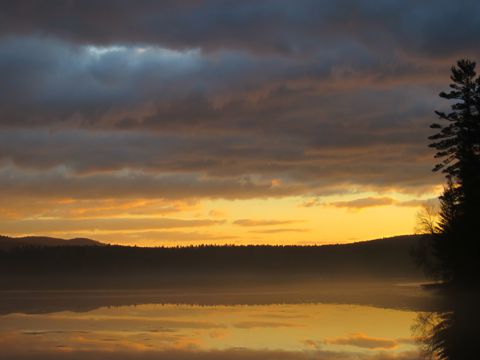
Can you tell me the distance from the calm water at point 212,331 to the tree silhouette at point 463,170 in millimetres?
18328

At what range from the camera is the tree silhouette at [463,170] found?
59.0m

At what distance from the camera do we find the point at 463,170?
2384 inches

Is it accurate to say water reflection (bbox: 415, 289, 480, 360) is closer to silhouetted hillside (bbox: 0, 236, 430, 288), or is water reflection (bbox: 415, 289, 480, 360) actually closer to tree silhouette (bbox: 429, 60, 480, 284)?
tree silhouette (bbox: 429, 60, 480, 284)

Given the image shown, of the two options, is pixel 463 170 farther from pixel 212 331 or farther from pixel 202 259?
pixel 202 259

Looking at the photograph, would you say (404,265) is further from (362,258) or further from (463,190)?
(463,190)

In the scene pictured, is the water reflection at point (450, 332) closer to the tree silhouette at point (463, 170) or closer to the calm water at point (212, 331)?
the calm water at point (212, 331)

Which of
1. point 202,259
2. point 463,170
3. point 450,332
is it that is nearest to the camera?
point 450,332

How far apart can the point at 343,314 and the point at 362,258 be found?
415 ft

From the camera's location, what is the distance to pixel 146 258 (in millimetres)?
171875

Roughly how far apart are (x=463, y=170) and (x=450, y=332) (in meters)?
36.5

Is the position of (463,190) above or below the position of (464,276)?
above

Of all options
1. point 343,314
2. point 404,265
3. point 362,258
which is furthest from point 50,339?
point 362,258

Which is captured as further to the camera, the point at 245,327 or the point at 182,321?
the point at 182,321

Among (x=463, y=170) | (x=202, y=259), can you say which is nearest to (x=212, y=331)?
(x=463, y=170)
